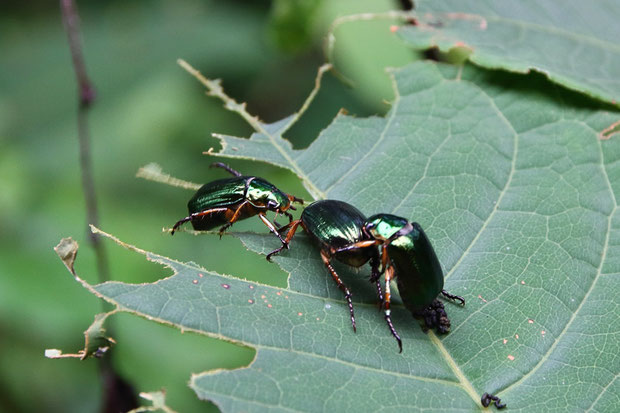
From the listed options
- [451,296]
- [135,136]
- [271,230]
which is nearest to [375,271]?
[451,296]

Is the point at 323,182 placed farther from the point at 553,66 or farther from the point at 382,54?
the point at 382,54

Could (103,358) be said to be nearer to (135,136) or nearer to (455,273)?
(455,273)

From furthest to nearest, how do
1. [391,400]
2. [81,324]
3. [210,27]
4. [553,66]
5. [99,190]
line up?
1. [210,27]
2. [99,190]
3. [81,324]
4. [553,66]
5. [391,400]

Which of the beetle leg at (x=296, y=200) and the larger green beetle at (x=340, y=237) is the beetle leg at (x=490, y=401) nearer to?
the larger green beetle at (x=340, y=237)

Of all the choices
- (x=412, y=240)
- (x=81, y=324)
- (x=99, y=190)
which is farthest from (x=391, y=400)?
(x=99, y=190)

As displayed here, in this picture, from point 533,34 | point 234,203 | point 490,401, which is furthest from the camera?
point 533,34

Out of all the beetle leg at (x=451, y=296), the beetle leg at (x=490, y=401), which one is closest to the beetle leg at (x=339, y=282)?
the beetle leg at (x=451, y=296)

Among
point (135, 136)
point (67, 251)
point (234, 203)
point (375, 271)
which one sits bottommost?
point (135, 136)
